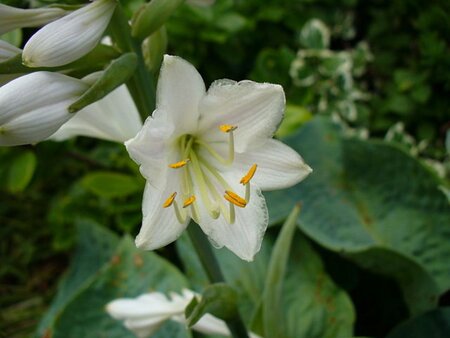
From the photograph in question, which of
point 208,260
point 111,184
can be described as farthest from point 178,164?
point 111,184

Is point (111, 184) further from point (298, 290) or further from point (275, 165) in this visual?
point (275, 165)

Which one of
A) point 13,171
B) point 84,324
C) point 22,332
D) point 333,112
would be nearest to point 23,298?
point 22,332

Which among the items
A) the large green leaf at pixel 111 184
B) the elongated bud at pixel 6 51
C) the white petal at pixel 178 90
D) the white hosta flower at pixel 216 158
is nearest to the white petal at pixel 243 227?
the white hosta flower at pixel 216 158

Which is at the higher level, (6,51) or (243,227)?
(6,51)

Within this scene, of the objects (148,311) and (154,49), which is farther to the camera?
(148,311)

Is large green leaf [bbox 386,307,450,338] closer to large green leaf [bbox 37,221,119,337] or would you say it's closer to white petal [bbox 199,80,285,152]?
white petal [bbox 199,80,285,152]

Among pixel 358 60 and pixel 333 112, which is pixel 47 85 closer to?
pixel 333 112
